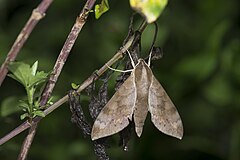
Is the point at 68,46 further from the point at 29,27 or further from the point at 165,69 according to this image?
the point at 165,69

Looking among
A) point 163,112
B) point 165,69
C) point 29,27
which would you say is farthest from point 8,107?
point 165,69

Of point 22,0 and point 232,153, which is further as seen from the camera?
point 22,0

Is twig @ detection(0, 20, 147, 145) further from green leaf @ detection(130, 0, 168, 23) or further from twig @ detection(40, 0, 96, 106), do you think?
green leaf @ detection(130, 0, 168, 23)

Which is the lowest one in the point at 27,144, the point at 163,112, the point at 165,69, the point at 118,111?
the point at 165,69

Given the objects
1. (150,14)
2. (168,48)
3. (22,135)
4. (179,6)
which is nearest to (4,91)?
(22,135)

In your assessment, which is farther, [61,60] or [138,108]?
[138,108]

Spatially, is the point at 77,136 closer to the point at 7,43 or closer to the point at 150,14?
the point at 7,43

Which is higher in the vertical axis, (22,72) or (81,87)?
(22,72)
